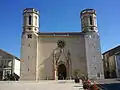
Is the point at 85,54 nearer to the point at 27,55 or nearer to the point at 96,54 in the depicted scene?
the point at 96,54

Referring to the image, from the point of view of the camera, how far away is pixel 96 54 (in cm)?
3828

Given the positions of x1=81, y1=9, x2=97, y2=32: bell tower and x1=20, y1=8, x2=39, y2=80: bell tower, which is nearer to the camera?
x1=20, y1=8, x2=39, y2=80: bell tower

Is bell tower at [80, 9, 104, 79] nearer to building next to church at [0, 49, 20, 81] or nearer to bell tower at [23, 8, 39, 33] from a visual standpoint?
bell tower at [23, 8, 39, 33]

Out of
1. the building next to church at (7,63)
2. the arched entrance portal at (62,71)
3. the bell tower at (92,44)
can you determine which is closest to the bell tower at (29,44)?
the arched entrance portal at (62,71)

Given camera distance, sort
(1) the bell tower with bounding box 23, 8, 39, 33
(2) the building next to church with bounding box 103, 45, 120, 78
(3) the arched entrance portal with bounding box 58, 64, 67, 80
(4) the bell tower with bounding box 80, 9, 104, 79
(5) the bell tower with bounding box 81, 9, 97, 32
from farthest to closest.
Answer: (2) the building next to church with bounding box 103, 45, 120, 78
(5) the bell tower with bounding box 81, 9, 97, 32
(1) the bell tower with bounding box 23, 8, 39, 33
(3) the arched entrance portal with bounding box 58, 64, 67, 80
(4) the bell tower with bounding box 80, 9, 104, 79

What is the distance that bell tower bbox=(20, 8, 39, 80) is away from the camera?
36.7m

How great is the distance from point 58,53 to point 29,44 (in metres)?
6.20

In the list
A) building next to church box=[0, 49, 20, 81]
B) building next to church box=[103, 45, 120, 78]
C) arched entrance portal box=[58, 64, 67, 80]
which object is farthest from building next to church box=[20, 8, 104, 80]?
building next to church box=[0, 49, 20, 81]

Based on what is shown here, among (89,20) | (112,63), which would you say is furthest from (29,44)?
(112,63)

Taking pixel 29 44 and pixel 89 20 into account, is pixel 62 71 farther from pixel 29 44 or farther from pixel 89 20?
pixel 89 20

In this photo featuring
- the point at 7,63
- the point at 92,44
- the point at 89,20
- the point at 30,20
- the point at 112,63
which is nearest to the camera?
the point at 92,44

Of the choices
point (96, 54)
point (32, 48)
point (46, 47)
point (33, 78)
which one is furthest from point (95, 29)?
point (33, 78)

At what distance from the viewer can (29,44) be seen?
125 ft

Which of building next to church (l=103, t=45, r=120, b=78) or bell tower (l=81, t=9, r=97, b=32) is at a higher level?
bell tower (l=81, t=9, r=97, b=32)
